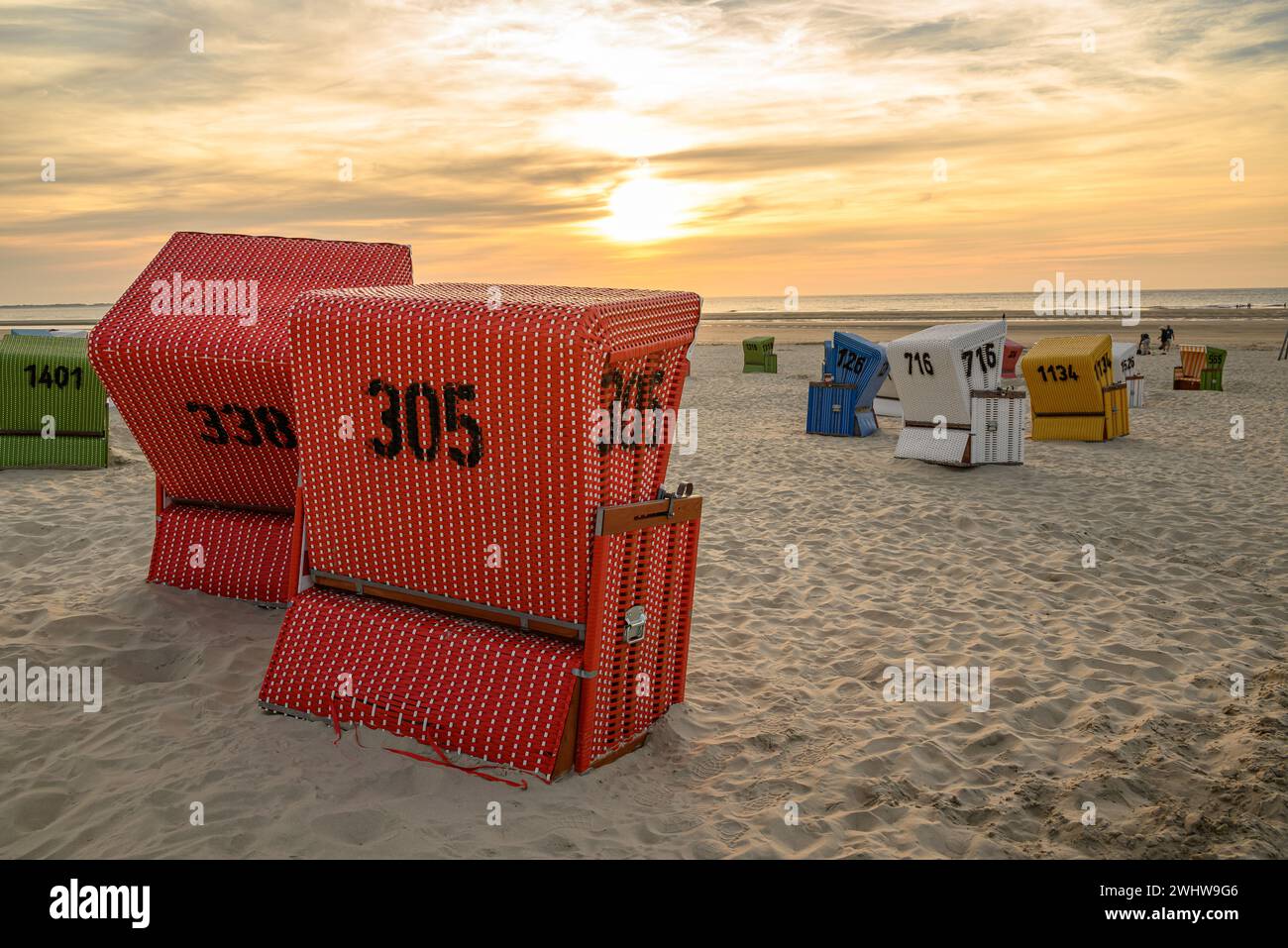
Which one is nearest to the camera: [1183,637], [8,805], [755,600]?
[8,805]

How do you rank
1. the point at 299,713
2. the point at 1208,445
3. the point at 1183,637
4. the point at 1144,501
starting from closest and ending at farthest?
the point at 299,713 → the point at 1183,637 → the point at 1144,501 → the point at 1208,445

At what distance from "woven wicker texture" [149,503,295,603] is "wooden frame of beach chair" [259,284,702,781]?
187 centimetres

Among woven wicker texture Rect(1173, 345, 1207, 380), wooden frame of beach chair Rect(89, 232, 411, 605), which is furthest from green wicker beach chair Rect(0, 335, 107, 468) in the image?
woven wicker texture Rect(1173, 345, 1207, 380)

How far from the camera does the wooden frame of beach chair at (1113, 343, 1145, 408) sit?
62.9ft

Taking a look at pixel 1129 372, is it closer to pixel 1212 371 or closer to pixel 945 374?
pixel 1212 371

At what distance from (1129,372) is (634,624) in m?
20.1

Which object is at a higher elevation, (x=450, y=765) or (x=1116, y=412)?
(x=1116, y=412)

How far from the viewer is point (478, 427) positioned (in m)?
5.02

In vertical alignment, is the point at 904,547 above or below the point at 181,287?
below

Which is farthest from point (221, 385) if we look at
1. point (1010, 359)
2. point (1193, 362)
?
point (1010, 359)

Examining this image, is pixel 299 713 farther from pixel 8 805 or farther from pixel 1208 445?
pixel 1208 445

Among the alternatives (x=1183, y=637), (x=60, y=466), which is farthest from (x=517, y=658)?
(x=60, y=466)
